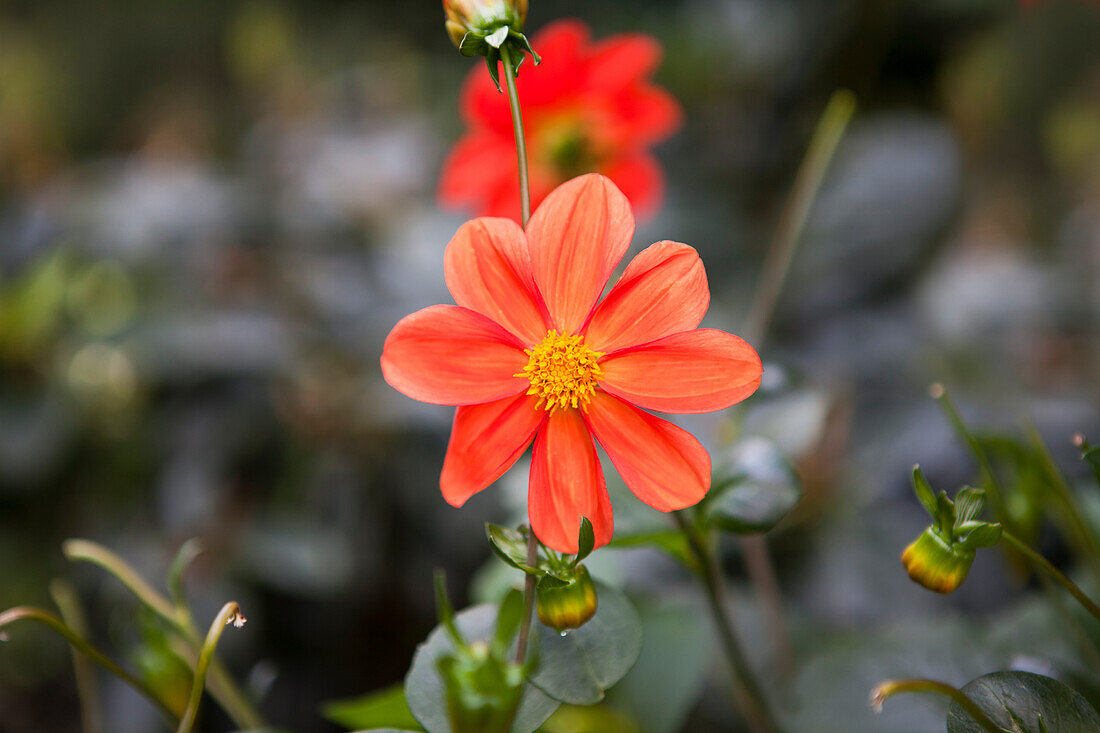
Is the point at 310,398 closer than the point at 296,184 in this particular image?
Yes

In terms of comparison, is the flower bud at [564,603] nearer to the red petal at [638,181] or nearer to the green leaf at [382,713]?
the green leaf at [382,713]

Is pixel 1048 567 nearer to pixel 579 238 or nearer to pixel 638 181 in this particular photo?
pixel 579 238

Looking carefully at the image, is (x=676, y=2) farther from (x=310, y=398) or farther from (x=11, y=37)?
(x=11, y=37)

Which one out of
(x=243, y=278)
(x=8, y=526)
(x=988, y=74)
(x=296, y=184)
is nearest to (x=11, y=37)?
(x=296, y=184)

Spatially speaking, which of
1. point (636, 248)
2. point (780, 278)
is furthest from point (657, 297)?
point (636, 248)

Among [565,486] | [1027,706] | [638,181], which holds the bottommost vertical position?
[1027,706]

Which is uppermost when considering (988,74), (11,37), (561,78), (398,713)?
(11,37)

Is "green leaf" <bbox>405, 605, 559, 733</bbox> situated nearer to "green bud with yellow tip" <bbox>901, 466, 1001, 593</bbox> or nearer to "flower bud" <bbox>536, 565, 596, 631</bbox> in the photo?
"flower bud" <bbox>536, 565, 596, 631</bbox>
